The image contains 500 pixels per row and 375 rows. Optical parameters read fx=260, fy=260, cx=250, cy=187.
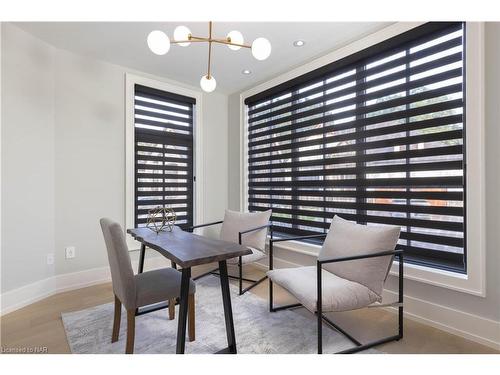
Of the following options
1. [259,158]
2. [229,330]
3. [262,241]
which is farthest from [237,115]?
[229,330]

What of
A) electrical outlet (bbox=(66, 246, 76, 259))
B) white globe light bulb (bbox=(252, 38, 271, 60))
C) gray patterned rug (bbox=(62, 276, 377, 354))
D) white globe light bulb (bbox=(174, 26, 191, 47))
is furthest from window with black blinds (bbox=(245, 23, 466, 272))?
electrical outlet (bbox=(66, 246, 76, 259))

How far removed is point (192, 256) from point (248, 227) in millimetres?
1501

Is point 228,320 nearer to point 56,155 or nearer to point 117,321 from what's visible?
point 117,321

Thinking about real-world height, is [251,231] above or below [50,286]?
above

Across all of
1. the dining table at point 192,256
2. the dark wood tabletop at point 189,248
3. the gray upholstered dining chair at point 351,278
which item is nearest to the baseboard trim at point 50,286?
the dark wood tabletop at point 189,248

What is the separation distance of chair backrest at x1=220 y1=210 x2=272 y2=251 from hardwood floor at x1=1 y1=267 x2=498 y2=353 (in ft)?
1.87

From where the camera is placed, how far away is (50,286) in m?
2.63

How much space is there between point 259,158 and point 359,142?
1.47 metres

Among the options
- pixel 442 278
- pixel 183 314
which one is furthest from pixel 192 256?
pixel 442 278

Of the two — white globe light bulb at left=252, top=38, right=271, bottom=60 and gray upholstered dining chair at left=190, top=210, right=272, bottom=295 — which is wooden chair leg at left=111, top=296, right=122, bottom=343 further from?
white globe light bulb at left=252, top=38, right=271, bottom=60

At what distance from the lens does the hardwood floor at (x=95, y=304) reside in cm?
174

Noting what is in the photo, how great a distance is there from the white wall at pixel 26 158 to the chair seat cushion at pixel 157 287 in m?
1.49
